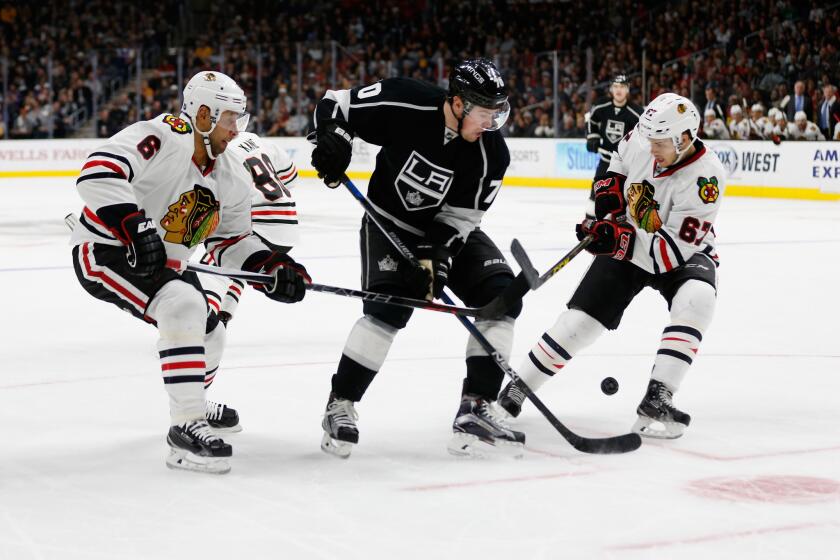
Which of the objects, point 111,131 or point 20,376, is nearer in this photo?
point 20,376

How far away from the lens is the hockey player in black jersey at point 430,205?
3434 mm

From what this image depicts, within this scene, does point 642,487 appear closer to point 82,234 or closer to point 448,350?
point 82,234

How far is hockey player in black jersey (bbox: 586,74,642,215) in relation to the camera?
9281 millimetres

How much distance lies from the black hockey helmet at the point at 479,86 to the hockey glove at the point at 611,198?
0.65 metres

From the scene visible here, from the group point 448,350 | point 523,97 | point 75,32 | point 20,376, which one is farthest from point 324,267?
point 75,32

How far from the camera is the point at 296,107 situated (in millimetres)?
19375

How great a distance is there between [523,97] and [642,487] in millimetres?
14146

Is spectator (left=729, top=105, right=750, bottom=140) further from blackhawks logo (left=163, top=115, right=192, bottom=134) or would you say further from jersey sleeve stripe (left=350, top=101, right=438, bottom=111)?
blackhawks logo (left=163, top=115, right=192, bottom=134)

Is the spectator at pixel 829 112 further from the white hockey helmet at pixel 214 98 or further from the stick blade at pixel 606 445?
the white hockey helmet at pixel 214 98

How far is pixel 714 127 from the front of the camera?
1409 cm

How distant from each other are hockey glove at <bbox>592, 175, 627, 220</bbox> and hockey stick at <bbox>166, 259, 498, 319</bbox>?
0.63m

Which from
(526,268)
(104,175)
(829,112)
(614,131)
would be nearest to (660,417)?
(526,268)

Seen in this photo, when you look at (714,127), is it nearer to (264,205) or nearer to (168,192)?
(264,205)

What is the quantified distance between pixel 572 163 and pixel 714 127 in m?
2.25
